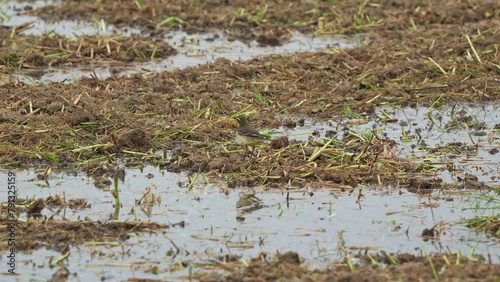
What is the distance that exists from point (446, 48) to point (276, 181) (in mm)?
5429

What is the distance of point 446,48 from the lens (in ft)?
48.4

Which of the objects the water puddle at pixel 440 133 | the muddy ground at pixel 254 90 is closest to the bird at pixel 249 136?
the muddy ground at pixel 254 90

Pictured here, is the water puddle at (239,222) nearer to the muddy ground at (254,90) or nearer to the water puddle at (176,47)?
the muddy ground at (254,90)

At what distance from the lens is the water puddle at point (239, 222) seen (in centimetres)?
822

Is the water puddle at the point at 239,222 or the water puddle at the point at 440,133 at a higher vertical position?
the water puddle at the point at 440,133

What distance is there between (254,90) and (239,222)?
4.32m

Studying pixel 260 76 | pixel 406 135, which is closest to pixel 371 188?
pixel 406 135

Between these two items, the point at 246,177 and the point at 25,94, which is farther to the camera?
the point at 25,94

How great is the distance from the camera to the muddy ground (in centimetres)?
1058

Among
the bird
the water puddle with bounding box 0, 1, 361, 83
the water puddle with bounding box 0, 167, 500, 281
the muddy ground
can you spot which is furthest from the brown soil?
the water puddle with bounding box 0, 1, 361, 83

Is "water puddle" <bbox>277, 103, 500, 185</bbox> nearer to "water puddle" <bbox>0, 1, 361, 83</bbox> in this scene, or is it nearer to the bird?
the bird

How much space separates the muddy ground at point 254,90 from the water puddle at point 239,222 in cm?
35

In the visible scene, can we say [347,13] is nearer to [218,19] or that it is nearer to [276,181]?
[218,19]

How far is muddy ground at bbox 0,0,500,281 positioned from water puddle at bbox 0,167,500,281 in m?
0.35
